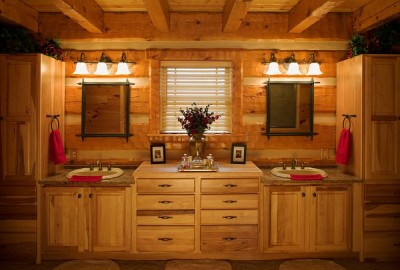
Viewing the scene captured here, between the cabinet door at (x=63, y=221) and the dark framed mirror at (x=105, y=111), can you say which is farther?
the dark framed mirror at (x=105, y=111)

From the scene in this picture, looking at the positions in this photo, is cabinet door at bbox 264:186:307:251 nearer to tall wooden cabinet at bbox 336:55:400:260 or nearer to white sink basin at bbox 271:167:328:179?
white sink basin at bbox 271:167:328:179

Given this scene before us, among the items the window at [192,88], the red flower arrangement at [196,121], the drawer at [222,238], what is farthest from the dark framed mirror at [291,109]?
the drawer at [222,238]

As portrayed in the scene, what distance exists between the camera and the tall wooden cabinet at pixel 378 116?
3.70 meters

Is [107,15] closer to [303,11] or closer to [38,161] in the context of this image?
[38,161]

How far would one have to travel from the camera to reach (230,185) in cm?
366

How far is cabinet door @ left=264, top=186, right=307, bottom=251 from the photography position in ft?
12.1

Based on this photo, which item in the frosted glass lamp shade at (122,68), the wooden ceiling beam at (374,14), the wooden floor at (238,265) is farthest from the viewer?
the frosted glass lamp shade at (122,68)

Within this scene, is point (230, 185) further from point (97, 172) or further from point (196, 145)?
point (97, 172)

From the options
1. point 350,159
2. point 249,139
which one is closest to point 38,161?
point 249,139

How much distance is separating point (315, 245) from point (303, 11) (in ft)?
7.88

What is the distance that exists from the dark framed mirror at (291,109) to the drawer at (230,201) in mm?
935

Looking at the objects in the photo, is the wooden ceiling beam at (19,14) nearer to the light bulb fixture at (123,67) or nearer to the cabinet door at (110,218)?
the light bulb fixture at (123,67)

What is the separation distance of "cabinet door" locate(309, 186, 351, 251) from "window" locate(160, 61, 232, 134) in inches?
53.3

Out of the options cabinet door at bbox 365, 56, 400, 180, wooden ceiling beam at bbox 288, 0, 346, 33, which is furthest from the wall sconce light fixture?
cabinet door at bbox 365, 56, 400, 180
